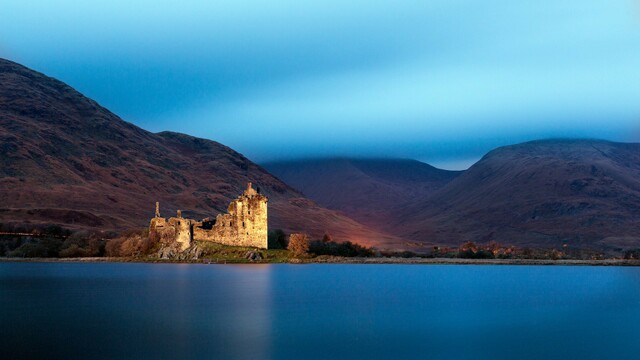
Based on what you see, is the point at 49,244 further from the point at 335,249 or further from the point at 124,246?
the point at 335,249

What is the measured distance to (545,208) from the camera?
6260 inches

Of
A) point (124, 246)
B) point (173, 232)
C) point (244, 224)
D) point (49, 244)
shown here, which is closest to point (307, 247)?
point (244, 224)

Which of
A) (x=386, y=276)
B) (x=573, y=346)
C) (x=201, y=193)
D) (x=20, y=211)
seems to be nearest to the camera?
(x=573, y=346)

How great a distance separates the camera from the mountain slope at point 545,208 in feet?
465

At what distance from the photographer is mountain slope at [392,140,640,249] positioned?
142 metres

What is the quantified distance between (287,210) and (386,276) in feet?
365

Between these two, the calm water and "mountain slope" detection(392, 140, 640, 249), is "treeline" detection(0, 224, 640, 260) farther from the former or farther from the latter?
"mountain slope" detection(392, 140, 640, 249)

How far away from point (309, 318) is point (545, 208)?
133694mm

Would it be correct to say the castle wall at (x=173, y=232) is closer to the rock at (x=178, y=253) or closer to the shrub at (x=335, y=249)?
the rock at (x=178, y=253)

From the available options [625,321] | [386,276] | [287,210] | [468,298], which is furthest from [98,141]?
[625,321]

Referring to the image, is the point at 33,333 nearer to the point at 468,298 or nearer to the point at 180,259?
the point at 468,298

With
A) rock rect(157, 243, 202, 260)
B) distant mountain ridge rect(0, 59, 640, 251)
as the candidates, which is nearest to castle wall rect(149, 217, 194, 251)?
rock rect(157, 243, 202, 260)

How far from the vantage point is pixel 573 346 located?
2717 centimetres

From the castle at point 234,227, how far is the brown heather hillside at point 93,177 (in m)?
50.5
